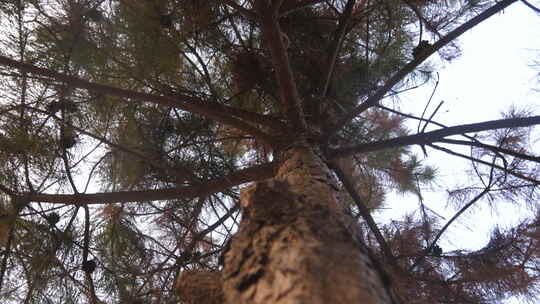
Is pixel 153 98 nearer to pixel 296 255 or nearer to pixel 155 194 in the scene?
pixel 155 194

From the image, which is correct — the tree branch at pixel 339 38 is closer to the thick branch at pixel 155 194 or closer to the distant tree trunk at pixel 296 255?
the thick branch at pixel 155 194

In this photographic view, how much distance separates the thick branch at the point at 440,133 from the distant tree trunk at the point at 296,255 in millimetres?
631

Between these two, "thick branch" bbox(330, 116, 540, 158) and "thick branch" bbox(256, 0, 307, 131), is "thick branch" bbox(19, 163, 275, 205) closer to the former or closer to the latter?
"thick branch" bbox(256, 0, 307, 131)

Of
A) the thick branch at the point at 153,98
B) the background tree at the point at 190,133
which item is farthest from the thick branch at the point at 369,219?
the thick branch at the point at 153,98

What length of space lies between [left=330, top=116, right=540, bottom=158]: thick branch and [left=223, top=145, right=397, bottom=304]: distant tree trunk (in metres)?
0.63

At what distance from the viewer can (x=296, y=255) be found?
612 mm

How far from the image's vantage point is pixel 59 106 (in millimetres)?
1650

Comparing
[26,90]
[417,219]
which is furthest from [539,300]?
[26,90]

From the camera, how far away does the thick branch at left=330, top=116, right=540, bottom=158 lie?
1285 millimetres

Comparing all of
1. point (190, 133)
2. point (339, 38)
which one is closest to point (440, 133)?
point (339, 38)

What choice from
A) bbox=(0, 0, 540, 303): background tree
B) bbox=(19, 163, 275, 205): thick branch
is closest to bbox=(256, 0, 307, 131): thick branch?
bbox=(0, 0, 540, 303): background tree

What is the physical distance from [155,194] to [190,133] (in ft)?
2.10

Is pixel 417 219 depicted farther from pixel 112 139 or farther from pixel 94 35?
pixel 94 35

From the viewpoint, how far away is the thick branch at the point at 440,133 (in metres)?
1.29
